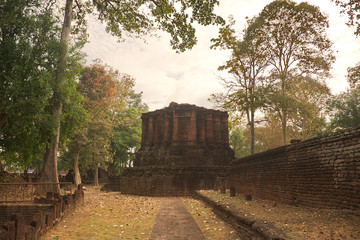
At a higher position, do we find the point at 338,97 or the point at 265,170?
the point at 338,97

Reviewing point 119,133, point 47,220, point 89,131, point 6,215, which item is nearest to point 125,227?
point 47,220

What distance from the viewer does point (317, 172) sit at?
738 centimetres

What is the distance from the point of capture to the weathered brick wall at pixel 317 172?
6.07m

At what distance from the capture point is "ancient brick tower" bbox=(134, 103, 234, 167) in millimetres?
23500

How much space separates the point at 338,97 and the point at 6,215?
3012 cm

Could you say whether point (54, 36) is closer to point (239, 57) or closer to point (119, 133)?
point (239, 57)

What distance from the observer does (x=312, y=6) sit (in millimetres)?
17516

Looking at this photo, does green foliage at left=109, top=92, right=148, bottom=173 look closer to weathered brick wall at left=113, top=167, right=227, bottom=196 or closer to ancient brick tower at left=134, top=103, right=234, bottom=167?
ancient brick tower at left=134, top=103, right=234, bottom=167

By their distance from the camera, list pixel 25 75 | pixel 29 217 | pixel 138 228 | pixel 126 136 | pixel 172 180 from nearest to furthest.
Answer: pixel 138 228 < pixel 29 217 < pixel 25 75 < pixel 172 180 < pixel 126 136

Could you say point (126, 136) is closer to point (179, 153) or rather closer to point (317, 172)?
point (179, 153)

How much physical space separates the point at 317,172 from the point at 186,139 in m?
17.6

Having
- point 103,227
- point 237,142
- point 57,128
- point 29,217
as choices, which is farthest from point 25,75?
point 237,142

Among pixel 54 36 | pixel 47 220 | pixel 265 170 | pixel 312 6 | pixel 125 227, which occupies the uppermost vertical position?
pixel 312 6

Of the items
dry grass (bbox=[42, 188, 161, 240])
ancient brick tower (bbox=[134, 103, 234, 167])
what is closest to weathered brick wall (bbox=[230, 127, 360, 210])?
dry grass (bbox=[42, 188, 161, 240])
